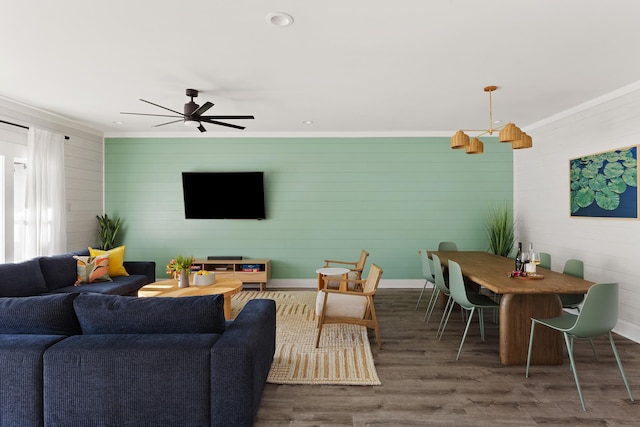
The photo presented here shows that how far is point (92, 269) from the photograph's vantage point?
4672 millimetres

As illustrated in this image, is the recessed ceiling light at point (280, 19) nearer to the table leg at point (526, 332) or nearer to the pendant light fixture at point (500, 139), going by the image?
the pendant light fixture at point (500, 139)

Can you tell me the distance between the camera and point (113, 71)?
11.7 feet

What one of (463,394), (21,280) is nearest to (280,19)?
(463,394)

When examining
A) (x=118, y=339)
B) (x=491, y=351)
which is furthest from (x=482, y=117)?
(x=118, y=339)

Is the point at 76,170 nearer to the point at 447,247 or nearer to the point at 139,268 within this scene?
the point at 139,268

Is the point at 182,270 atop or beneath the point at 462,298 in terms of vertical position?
atop

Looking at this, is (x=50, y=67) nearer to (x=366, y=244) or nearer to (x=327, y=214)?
(x=327, y=214)

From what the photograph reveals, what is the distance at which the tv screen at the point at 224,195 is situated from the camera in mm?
6098

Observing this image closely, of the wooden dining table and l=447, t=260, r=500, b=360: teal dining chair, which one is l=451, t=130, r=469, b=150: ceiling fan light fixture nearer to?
l=447, t=260, r=500, b=360: teal dining chair

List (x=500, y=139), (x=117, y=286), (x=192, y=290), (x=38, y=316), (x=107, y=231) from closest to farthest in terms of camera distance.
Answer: (x=38, y=316), (x=500, y=139), (x=192, y=290), (x=117, y=286), (x=107, y=231)

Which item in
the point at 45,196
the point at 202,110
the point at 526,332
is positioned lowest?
the point at 526,332

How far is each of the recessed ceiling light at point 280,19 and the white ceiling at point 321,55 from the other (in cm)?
5

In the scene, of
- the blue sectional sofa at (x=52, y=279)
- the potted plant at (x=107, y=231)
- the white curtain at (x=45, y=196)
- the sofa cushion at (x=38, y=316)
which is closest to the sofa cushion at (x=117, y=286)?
the blue sectional sofa at (x=52, y=279)

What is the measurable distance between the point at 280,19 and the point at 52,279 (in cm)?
401
